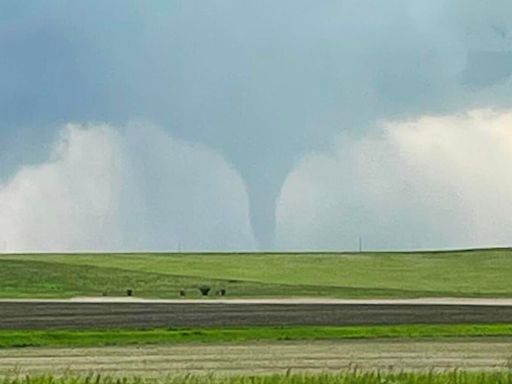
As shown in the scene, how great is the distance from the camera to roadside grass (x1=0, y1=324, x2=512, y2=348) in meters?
48.8

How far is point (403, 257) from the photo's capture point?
585 feet

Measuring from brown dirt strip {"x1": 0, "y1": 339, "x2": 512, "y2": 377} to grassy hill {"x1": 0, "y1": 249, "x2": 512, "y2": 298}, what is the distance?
184ft

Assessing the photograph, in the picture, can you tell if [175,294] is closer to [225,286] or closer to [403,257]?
[225,286]

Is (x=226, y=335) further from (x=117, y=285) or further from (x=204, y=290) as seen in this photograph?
(x=117, y=285)

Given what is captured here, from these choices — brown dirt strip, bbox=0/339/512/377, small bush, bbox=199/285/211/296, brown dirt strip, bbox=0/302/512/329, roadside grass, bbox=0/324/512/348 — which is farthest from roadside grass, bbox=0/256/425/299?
brown dirt strip, bbox=0/339/512/377

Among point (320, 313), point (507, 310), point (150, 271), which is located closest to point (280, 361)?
point (320, 313)

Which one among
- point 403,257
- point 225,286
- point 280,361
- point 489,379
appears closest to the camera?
point 489,379

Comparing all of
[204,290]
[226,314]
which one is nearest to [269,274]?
[204,290]

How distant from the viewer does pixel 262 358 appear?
131ft

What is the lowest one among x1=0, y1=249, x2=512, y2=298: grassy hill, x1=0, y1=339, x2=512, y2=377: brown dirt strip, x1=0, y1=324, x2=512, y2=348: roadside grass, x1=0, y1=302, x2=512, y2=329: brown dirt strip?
x1=0, y1=339, x2=512, y2=377: brown dirt strip

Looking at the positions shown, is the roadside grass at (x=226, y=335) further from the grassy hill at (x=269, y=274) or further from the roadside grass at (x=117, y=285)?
the grassy hill at (x=269, y=274)

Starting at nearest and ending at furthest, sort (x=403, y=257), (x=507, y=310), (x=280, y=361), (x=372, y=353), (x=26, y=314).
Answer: (x=280, y=361)
(x=372, y=353)
(x=26, y=314)
(x=507, y=310)
(x=403, y=257)

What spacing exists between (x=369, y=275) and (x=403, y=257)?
3097cm

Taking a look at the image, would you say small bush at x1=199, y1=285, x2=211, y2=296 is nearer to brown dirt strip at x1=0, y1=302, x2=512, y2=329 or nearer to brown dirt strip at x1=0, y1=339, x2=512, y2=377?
brown dirt strip at x1=0, y1=302, x2=512, y2=329
